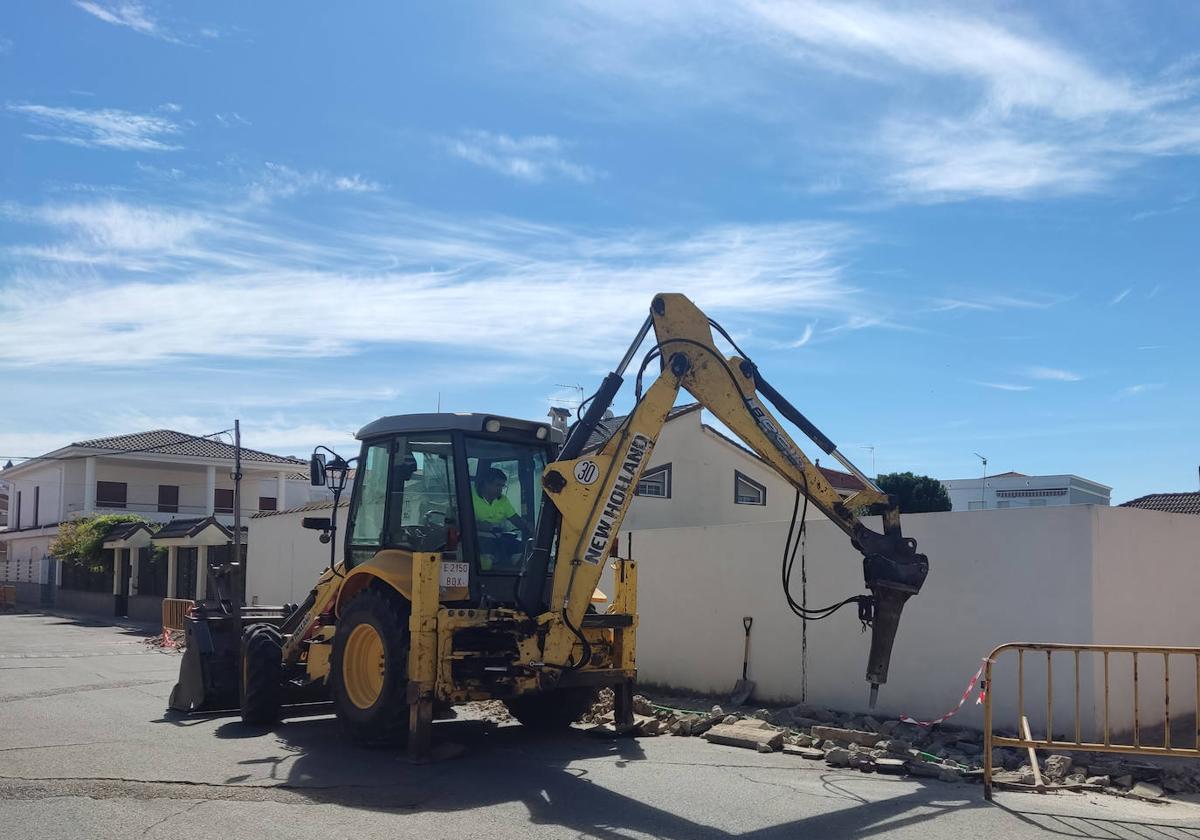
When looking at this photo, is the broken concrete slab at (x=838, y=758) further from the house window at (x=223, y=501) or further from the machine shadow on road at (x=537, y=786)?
the house window at (x=223, y=501)

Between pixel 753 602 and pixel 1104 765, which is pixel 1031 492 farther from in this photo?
pixel 1104 765

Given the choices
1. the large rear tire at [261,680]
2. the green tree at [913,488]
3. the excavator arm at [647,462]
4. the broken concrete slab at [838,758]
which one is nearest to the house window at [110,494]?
the green tree at [913,488]

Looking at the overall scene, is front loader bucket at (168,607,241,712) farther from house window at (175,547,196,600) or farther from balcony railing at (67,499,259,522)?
balcony railing at (67,499,259,522)

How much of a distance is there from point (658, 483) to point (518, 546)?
17.3 meters

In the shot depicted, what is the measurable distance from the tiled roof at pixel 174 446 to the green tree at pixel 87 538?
6.67 metres

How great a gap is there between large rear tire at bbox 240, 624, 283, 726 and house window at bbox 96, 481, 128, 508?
39521 mm

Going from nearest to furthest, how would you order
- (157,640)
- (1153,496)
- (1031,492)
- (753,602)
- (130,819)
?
(130,819), (753,602), (157,640), (1153,496), (1031,492)

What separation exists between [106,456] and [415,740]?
136ft

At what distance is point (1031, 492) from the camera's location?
43062 mm

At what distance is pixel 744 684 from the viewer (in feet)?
42.3

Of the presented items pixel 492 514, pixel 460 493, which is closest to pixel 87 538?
pixel 492 514

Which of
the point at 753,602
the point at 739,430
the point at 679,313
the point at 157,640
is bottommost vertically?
the point at 157,640

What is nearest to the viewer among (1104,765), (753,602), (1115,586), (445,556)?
(1104,765)

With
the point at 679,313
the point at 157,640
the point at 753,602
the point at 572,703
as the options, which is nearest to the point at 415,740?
the point at 572,703
